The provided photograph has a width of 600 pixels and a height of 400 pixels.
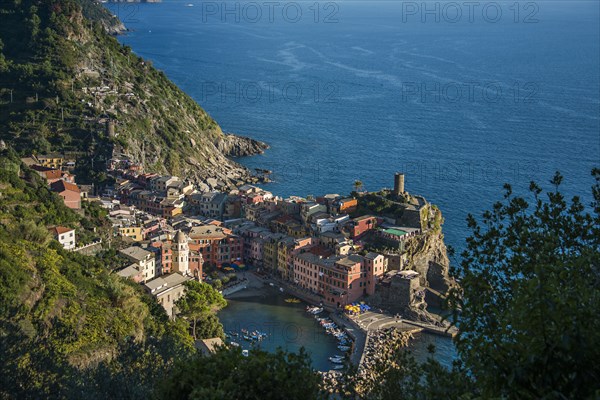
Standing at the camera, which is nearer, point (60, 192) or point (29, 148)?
point (60, 192)

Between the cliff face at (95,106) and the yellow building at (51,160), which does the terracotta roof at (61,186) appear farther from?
the cliff face at (95,106)

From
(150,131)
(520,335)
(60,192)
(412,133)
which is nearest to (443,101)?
(412,133)

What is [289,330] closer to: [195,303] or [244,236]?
[195,303]

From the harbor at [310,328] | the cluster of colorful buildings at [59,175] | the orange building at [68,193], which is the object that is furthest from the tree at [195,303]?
the cluster of colorful buildings at [59,175]

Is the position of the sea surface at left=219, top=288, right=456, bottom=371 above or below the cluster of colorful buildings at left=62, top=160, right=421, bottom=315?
below

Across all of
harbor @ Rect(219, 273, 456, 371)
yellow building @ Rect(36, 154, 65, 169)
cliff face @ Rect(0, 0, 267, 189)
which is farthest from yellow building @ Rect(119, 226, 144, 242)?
cliff face @ Rect(0, 0, 267, 189)

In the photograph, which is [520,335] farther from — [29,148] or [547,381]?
[29,148]

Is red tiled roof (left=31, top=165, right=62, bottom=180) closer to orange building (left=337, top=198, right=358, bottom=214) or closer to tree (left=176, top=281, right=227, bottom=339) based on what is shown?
tree (left=176, top=281, right=227, bottom=339)
